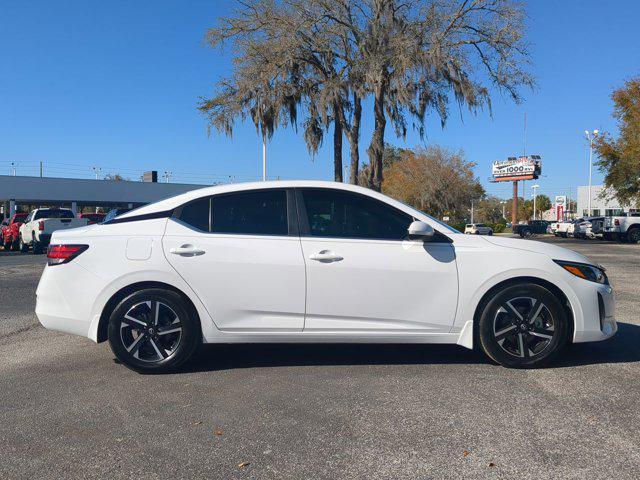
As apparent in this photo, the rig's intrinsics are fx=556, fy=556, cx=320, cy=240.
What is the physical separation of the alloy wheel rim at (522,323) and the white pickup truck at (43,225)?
58.0 feet

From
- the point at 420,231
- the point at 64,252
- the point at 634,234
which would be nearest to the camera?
the point at 420,231

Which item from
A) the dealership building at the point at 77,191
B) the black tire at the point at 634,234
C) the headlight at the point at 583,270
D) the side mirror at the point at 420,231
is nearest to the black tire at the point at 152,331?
the side mirror at the point at 420,231

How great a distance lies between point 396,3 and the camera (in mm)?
20641

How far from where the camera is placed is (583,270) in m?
4.81

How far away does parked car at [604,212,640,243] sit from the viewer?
29.4 meters

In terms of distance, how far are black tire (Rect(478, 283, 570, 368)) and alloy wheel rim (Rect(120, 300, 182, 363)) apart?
2.61 m

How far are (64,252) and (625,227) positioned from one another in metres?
30.8

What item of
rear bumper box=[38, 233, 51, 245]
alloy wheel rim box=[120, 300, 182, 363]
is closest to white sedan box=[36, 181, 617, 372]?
alloy wheel rim box=[120, 300, 182, 363]

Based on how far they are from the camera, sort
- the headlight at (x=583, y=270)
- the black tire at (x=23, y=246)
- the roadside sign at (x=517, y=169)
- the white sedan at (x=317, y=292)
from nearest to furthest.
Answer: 1. the white sedan at (x=317, y=292)
2. the headlight at (x=583, y=270)
3. the black tire at (x=23, y=246)
4. the roadside sign at (x=517, y=169)

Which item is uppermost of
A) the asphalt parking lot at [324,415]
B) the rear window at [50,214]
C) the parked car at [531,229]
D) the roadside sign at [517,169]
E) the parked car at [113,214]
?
the roadside sign at [517,169]

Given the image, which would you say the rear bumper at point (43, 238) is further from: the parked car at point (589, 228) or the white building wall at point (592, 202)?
the white building wall at point (592, 202)

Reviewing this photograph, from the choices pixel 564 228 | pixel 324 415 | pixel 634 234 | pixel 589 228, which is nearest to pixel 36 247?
pixel 324 415

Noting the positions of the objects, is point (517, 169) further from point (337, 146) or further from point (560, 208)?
point (337, 146)

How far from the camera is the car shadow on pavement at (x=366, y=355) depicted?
5047 millimetres
